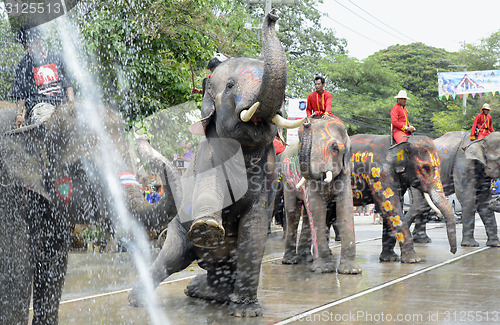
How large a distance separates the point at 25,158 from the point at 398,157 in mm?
6972

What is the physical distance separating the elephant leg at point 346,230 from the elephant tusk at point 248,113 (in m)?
3.51

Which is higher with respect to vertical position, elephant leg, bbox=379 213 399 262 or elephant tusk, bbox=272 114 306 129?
elephant tusk, bbox=272 114 306 129

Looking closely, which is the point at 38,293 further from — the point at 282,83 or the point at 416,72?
the point at 416,72

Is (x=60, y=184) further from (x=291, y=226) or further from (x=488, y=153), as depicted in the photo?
(x=488, y=153)

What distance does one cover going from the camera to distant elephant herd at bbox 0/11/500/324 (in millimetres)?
3885

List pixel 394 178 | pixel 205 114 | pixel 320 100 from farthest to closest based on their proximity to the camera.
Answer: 1. pixel 394 178
2. pixel 320 100
3. pixel 205 114

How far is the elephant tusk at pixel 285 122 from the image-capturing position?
4.78 m

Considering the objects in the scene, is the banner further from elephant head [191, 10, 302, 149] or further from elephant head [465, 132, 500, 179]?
elephant head [191, 10, 302, 149]

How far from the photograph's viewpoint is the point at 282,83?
15.6ft

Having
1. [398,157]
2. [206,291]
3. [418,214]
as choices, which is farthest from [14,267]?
[418,214]

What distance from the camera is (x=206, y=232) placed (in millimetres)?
4902

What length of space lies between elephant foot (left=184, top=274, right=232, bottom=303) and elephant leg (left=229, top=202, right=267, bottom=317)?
470 mm

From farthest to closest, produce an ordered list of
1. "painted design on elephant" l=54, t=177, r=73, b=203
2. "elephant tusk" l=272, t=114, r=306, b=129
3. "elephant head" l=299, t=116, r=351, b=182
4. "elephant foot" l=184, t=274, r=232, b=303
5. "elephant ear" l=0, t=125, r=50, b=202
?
"elephant head" l=299, t=116, r=351, b=182 < "elephant foot" l=184, t=274, r=232, b=303 < "elephant tusk" l=272, t=114, r=306, b=129 < "painted design on elephant" l=54, t=177, r=73, b=203 < "elephant ear" l=0, t=125, r=50, b=202

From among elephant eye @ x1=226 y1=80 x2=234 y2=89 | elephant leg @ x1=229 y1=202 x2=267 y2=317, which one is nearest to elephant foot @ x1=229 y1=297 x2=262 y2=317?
elephant leg @ x1=229 y1=202 x2=267 y2=317
